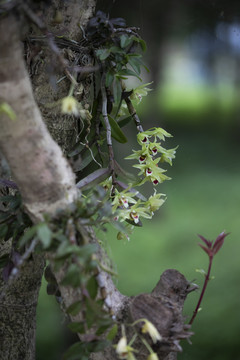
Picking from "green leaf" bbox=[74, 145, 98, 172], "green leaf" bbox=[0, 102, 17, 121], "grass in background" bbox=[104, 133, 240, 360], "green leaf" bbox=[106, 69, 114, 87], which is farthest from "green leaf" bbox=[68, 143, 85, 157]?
"grass in background" bbox=[104, 133, 240, 360]

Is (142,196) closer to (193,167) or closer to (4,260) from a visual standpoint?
(4,260)

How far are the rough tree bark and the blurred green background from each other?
305 mm

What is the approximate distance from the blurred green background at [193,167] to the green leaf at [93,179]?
42 cm

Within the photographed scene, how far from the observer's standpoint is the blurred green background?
55.3 inches

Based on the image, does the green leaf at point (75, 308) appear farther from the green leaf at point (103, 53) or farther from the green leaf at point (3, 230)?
the green leaf at point (103, 53)

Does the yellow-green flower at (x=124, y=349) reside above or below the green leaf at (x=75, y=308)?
below

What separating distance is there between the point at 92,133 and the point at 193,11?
3.86ft

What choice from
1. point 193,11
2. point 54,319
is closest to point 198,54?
point 193,11

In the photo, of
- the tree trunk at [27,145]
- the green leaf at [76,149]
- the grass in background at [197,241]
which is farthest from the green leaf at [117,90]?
the grass in background at [197,241]

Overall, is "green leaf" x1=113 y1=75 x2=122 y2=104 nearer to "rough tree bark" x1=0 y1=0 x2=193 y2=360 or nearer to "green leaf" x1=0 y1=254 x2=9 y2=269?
"rough tree bark" x1=0 y1=0 x2=193 y2=360

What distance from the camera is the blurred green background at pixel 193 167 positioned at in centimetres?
141

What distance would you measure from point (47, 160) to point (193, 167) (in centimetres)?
206

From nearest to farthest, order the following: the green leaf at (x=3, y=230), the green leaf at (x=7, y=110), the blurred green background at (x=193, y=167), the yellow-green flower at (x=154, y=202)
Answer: the green leaf at (x=7, y=110) → the green leaf at (x=3, y=230) → the yellow-green flower at (x=154, y=202) → the blurred green background at (x=193, y=167)

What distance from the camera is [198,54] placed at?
2250 millimetres
